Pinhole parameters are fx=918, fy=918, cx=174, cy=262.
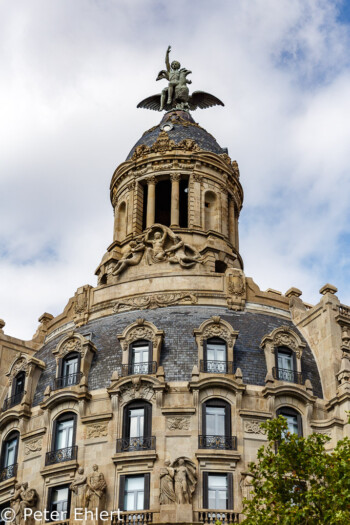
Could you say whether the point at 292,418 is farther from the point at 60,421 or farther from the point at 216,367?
the point at 60,421

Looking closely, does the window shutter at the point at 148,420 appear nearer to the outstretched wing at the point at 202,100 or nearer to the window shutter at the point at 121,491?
the window shutter at the point at 121,491

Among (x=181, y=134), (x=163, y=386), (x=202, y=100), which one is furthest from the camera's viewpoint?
(x=202, y=100)

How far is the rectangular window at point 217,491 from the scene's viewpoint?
137 feet

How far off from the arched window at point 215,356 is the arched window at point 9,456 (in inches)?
421

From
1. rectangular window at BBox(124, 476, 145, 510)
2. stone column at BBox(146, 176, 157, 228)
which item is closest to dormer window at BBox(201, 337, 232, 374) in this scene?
rectangular window at BBox(124, 476, 145, 510)

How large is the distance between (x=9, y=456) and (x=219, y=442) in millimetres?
11683

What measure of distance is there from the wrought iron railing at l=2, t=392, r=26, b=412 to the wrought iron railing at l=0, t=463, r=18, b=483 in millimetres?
3617

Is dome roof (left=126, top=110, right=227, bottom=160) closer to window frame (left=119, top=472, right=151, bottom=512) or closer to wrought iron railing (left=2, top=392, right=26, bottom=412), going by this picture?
wrought iron railing (left=2, top=392, right=26, bottom=412)

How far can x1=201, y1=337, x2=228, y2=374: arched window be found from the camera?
46.1 metres

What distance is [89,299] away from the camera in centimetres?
5228

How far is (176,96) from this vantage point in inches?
2768

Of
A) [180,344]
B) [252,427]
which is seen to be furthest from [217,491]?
[180,344]

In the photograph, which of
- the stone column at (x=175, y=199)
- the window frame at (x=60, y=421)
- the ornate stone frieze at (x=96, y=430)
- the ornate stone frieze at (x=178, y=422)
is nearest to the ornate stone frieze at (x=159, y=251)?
the stone column at (x=175, y=199)

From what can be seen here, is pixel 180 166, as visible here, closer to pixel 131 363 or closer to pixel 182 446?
pixel 131 363
